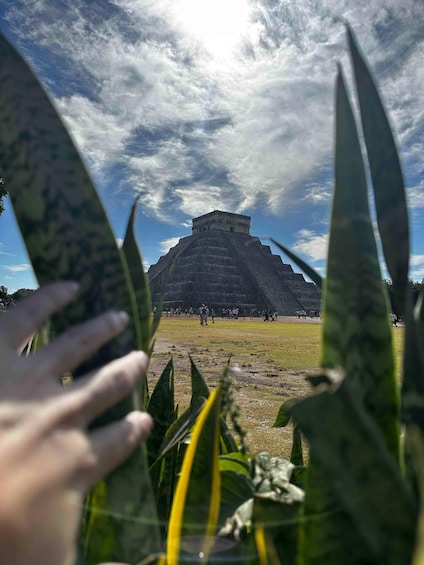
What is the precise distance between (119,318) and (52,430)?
0.16 meters

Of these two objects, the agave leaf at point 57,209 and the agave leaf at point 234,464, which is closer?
the agave leaf at point 57,209

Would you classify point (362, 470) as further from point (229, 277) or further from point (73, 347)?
point (229, 277)

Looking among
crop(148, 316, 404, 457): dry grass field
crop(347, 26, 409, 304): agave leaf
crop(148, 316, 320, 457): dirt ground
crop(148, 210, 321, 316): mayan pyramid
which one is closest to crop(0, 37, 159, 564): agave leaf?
crop(347, 26, 409, 304): agave leaf

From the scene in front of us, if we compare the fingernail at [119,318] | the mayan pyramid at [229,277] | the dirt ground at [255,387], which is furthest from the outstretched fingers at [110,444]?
the mayan pyramid at [229,277]

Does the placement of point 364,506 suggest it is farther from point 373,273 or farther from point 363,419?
point 373,273

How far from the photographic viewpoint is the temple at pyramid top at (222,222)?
A: 4312cm

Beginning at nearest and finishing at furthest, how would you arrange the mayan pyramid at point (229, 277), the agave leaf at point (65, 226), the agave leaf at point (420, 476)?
the agave leaf at point (420, 476), the agave leaf at point (65, 226), the mayan pyramid at point (229, 277)

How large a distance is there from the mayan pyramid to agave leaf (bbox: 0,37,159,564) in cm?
2965

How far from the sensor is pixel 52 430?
0.42 meters

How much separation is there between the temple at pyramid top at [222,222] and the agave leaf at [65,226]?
42.5 metres

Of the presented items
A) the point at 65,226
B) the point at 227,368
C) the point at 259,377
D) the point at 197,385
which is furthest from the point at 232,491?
the point at 259,377

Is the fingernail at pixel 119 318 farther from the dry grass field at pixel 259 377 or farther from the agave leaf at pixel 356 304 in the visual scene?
the dry grass field at pixel 259 377

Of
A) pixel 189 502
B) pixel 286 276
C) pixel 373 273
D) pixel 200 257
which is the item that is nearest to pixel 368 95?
pixel 373 273

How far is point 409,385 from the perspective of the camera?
0.52 m
